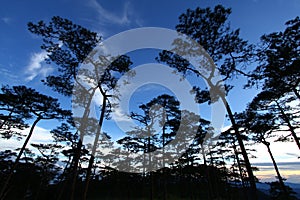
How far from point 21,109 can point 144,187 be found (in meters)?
25.4

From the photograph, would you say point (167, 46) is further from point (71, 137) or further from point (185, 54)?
point (71, 137)

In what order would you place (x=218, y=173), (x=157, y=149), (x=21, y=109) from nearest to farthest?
1. (x=21, y=109)
2. (x=157, y=149)
3. (x=218, y=173)

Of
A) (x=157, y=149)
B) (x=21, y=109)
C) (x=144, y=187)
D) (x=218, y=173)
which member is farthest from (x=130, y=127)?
(x=218, y=173)

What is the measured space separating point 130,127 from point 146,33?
9.90 metres

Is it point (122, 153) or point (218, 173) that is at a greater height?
point (122, 153)

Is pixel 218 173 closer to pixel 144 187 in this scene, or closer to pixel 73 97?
pixel 144 187

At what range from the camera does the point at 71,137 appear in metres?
14.4

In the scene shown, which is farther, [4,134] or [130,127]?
[130,127]

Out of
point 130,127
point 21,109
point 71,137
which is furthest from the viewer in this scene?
point 130,127

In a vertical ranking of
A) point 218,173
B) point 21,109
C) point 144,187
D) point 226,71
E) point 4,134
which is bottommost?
point 144,187

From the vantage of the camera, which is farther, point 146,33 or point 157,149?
point 157,149

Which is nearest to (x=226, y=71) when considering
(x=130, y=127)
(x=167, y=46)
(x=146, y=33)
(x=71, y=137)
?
(x=167, y=46)

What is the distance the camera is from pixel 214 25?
725cm

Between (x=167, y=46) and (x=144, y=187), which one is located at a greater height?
(x=167, y=46)
